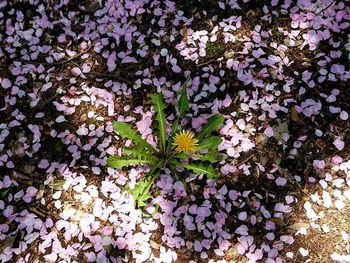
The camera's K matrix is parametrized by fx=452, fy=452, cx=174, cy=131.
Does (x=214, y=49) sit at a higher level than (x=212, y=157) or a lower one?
higher

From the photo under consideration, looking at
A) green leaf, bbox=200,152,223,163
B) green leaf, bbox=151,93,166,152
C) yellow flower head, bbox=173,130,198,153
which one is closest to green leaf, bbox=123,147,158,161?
green leaf, bbox=151,93,166,152

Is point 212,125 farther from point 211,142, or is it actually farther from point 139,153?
point 139,153

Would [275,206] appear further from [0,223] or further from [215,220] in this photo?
[0,223]

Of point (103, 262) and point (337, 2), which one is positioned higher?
point (337, 2)

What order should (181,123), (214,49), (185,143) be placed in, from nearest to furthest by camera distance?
(185,143) < (181,123) < (214,49)

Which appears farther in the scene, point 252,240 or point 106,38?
point 106,38

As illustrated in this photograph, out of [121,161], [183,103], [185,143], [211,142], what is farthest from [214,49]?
[121,161]

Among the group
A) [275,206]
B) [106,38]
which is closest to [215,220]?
[275,206]
